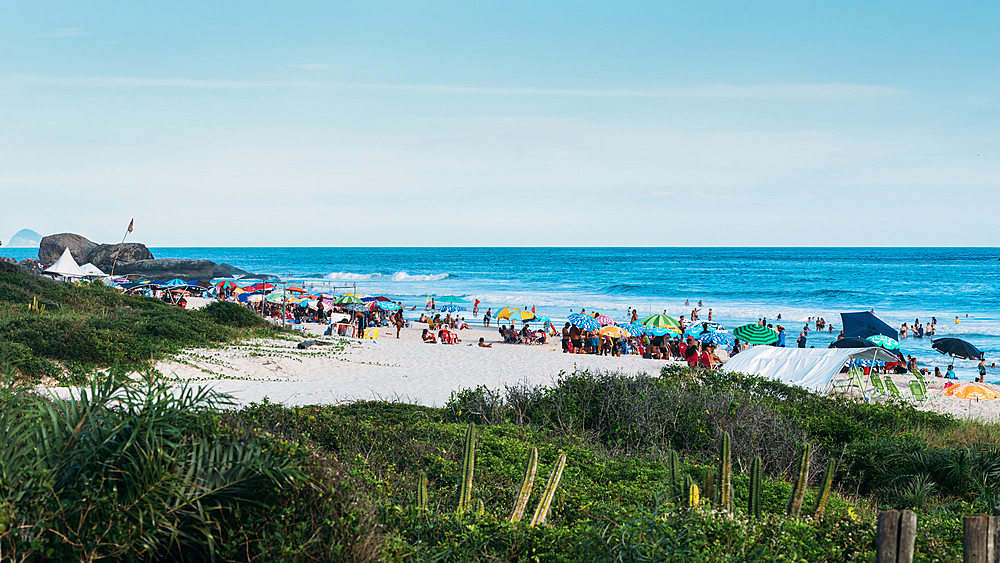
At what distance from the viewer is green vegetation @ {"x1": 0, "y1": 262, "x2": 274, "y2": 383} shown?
39.9 feet

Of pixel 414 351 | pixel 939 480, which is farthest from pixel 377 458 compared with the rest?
pixel 414 351

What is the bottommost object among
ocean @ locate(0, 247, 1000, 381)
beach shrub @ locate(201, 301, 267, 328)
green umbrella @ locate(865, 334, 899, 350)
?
ocean @ locate(0, 247, 1000, 381)

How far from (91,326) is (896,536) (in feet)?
49.4

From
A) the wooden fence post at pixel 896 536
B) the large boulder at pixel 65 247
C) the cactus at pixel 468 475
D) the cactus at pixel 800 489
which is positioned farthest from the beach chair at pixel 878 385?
the large boulder at pixel 65 247

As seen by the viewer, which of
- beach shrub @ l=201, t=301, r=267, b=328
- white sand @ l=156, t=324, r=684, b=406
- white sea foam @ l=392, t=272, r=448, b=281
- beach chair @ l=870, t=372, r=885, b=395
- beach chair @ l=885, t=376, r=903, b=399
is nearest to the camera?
white sand @ l=156, t=324, r=684, b=406

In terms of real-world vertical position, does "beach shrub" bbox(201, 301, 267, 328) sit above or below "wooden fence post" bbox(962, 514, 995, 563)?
below

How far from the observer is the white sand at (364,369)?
42.2ft

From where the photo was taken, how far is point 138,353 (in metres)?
13.3

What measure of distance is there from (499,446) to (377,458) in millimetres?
1411

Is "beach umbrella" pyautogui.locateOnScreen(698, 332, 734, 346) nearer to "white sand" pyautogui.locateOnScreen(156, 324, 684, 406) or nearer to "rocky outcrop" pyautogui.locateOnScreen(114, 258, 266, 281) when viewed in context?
"white sand" pyautogui.locateOnScreen(156, 324, 684, 406)

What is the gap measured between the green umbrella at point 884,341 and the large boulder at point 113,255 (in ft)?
223

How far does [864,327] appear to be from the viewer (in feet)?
71.4

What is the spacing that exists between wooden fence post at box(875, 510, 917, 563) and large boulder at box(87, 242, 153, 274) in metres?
75.1

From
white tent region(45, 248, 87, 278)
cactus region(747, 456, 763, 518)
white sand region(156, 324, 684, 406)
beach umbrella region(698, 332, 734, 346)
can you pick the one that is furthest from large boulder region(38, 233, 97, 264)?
cactus region(747, 456, 763, 518)
